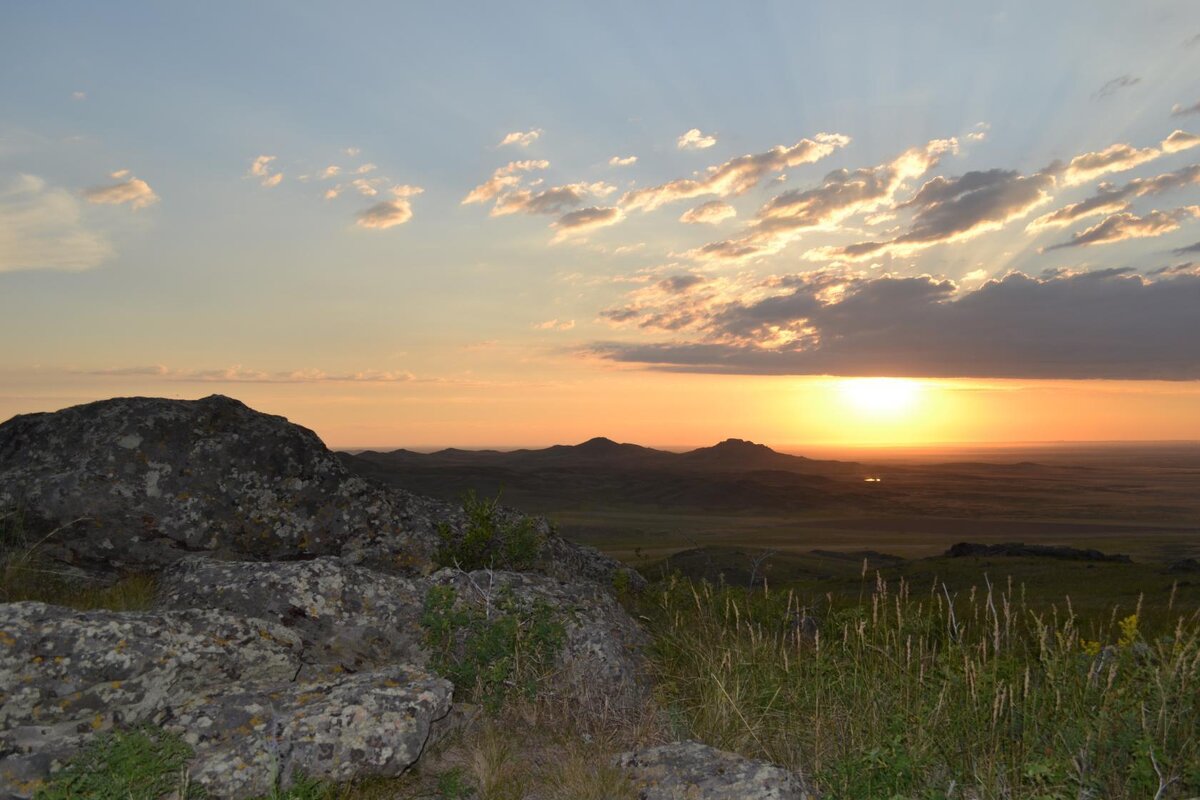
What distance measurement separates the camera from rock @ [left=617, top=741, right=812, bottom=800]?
461cm

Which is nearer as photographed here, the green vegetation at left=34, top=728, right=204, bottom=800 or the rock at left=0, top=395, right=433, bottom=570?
the green vegetation at left=34, top=728, right=204, bottom=800

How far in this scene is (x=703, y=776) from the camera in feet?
15.6

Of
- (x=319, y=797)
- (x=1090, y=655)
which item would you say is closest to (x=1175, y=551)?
(x=1090, y=655)

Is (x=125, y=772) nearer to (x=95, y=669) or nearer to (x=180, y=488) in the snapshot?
(x=95, y=669)

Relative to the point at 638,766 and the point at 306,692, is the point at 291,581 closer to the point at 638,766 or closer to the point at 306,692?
the point at 306,692

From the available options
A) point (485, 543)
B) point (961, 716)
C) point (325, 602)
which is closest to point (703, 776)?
point (961, 716)

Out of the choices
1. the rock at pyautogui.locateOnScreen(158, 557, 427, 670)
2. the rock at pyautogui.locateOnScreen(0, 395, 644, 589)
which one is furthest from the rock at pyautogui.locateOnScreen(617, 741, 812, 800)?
the rock at pyautogui.locateOnScreen(0, 395, 644, 589)

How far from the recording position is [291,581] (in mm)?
7207

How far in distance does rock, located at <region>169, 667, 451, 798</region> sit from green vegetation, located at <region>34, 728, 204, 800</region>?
12cm

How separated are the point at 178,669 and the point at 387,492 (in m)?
5.29

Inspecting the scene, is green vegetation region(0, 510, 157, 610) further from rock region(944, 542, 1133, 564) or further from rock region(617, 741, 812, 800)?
rock region(944, 542, 1133, 564)

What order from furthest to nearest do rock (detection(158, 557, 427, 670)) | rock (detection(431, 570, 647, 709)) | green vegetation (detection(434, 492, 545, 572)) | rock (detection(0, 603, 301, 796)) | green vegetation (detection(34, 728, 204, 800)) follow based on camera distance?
green vegetation (detection(434, 492, 545, 572))
rock (detection(158, 557, 427, 670))
rock (detection(431, 570, 647, 709))
rock (detection(0, 603, 301, 796))
green vegetation (detection(34, 728, 204, 800))

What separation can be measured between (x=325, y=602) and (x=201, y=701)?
81.8 inches

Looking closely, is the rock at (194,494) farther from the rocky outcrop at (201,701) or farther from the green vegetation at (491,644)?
the rocky outcrop at (201,701)
